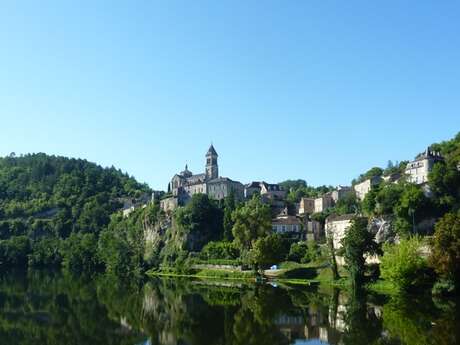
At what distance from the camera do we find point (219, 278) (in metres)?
84.2

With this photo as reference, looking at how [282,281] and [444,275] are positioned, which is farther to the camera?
[282,281]

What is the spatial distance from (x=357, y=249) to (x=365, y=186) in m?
43.2

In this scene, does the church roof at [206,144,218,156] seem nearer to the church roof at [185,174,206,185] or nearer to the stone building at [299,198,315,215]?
the church roof at [185,174,206,185]

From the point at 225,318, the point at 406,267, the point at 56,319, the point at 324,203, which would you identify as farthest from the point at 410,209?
the point at 56,319

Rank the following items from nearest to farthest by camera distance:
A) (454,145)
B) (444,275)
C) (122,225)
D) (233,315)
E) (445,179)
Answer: (233,315) < (444,275) < (445,179) < (454,145) < (122,225)

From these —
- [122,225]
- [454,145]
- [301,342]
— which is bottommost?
[301,342]

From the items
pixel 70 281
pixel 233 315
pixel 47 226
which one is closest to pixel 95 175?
pixel 47 226

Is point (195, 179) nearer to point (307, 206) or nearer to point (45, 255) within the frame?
point (307, 206)

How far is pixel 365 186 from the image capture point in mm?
102438

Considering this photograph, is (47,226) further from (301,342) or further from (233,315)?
(301,342)

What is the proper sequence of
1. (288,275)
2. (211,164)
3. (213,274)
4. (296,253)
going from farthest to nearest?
1. (211,164)
2. (213,274)
3. (296,253)
4. (288,275)

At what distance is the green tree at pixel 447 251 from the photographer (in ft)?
160

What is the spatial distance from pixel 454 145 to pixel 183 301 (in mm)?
58442

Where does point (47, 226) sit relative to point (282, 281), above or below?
above
